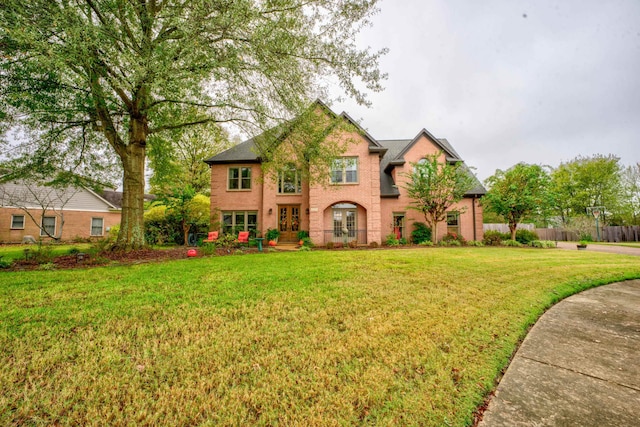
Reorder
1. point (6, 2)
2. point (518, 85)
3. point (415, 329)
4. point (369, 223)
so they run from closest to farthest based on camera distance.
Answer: point (415, 329), point (6, 2), point (369, 223), point (518, 85)

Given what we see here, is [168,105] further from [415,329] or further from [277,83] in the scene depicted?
[415,329]

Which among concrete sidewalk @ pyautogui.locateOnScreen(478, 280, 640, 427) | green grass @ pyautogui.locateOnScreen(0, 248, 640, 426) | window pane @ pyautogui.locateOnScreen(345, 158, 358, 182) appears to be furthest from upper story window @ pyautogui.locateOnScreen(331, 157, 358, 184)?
concrete sidewalk @ pyautogui.locateOnScreen(478, 280, 640, 427)

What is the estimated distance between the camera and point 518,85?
19.1 m

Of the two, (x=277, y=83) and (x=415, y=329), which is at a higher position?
(x=277, y=83)

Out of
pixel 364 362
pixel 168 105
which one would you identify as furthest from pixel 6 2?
pixel 364 362

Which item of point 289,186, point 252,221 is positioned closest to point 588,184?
point 289,186

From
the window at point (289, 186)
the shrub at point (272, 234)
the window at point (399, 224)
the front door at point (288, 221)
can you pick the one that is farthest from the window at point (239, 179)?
the window at point (399, 224)

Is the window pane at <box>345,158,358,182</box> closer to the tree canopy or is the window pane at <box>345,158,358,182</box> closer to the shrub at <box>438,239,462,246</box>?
the shrub at <box>438,239,462,246</box>

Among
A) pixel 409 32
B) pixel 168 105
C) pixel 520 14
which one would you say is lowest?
pixel 168 105

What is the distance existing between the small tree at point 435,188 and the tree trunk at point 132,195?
43.7ft

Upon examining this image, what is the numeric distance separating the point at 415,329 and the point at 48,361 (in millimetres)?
3721

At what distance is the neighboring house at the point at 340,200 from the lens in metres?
14.5

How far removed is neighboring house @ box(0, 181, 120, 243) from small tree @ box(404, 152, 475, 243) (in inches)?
907

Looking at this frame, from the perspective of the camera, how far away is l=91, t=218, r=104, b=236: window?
2220 centimetres
